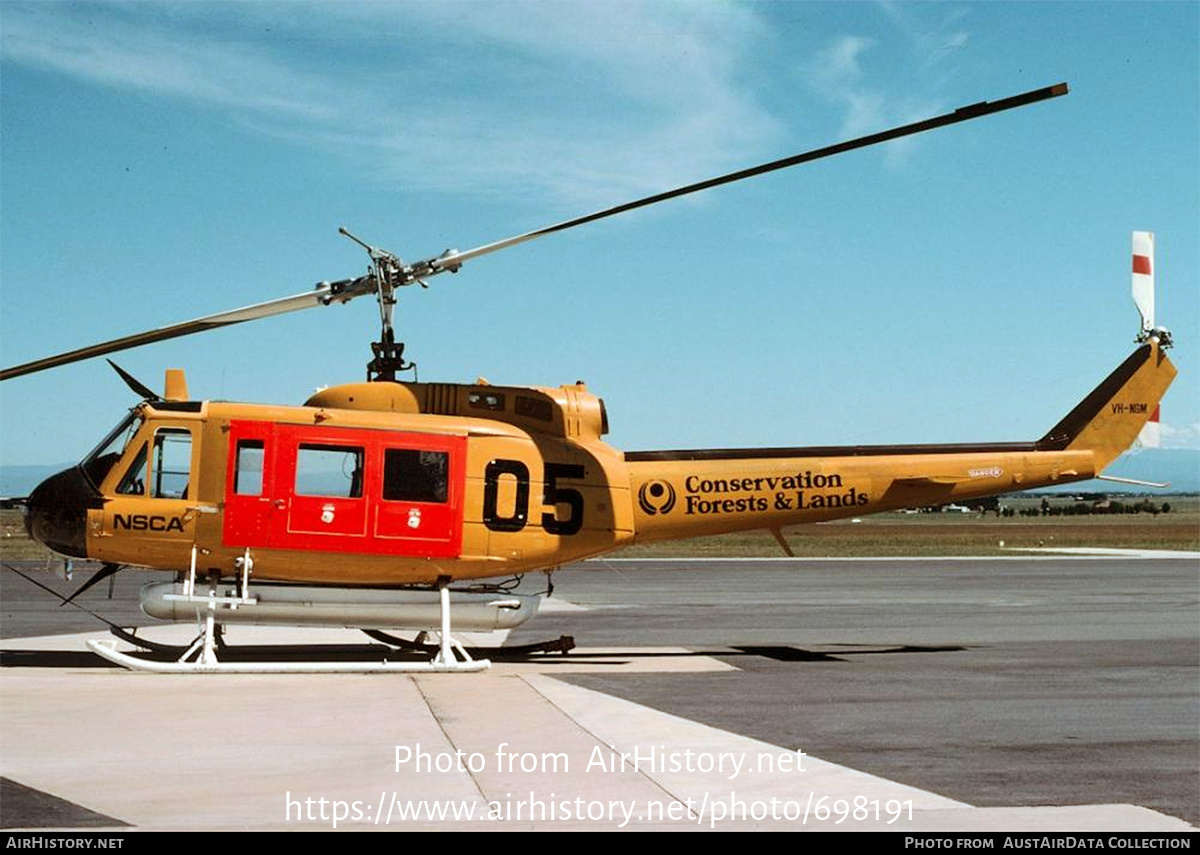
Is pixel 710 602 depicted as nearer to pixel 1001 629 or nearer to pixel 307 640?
pixel 1001 629

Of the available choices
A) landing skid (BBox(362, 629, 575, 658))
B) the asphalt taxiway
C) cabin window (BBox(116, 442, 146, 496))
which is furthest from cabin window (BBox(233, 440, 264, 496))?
landing skid (BBox(362, 629, 575, 658))

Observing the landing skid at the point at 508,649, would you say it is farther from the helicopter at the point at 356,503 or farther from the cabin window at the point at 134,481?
the cabin window at the point at 134,481

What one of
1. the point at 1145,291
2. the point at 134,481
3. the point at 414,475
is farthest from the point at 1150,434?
the point at 134,481

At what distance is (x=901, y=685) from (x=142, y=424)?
8831mm

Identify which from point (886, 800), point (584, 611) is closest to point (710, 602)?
point (584, 611)

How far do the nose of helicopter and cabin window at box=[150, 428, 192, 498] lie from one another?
27.6 inches

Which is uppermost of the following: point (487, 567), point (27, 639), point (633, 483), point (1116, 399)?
point (1116, 399)

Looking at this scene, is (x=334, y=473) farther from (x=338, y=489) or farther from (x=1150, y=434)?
(x=1150, y=434)

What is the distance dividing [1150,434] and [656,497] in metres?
6.95

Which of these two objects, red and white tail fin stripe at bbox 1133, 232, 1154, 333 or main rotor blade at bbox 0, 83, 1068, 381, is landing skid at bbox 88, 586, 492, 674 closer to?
main rotor blade at bbox 0, 83, 1068, 381

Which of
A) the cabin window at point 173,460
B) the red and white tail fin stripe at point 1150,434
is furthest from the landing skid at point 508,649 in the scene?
the red and white tail fin stripe at point 1150,434

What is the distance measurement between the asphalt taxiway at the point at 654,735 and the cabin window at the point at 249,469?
81.4 inches

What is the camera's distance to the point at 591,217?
11391mm

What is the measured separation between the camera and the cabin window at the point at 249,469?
1355 cm
